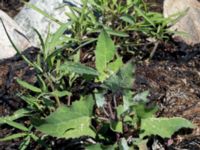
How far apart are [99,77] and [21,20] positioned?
1451 millimetres

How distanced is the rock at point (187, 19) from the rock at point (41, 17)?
0.58 meters

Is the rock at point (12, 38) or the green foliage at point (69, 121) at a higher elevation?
the rock at point (12, 38)

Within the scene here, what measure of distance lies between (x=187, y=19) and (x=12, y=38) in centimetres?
108

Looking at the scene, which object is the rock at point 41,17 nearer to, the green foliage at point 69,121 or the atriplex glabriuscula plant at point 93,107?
the atriplex glabriuscula plant at point 93,107

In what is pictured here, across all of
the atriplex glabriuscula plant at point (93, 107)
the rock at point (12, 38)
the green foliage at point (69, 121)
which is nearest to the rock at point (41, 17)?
the rock at point (12, 38)

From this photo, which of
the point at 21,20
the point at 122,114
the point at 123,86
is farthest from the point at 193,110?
the point at 21,20

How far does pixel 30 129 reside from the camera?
2369 millimetres

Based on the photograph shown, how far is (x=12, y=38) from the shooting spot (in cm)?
307

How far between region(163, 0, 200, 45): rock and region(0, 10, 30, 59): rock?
88 cm

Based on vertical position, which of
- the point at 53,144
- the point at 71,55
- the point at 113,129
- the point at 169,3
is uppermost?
the point at 169,3

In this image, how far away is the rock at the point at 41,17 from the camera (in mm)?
3227

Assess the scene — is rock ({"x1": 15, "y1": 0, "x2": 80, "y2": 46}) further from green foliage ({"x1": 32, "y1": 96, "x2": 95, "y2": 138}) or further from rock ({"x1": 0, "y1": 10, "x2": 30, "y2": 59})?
green foliage ({"x1": 32, "y1": 96, "x2": 95, "y2": 138})

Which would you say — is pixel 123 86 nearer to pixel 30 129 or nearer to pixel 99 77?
pixel 99 77

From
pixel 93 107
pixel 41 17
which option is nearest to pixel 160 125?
pixel 93 107
